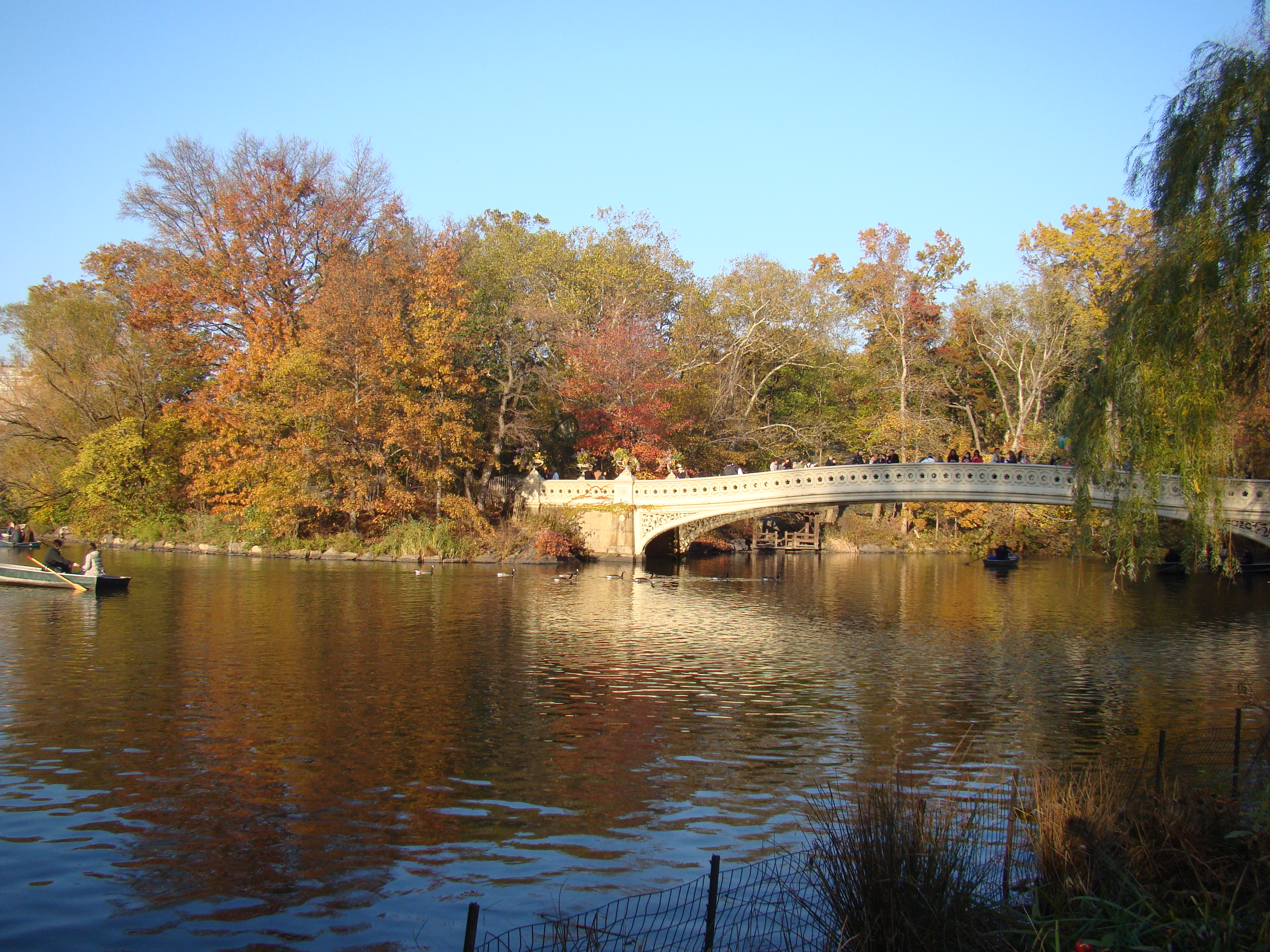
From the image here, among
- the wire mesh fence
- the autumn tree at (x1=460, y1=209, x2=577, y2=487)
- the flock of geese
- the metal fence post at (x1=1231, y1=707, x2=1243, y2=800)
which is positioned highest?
the autumn tree at (x1=460, y1=209, x2=577, y2=487)

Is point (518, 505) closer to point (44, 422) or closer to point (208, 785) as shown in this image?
point (44, 422)

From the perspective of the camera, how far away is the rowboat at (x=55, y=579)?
79.2ft

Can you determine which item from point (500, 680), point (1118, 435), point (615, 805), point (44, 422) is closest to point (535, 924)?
point (615, 805)

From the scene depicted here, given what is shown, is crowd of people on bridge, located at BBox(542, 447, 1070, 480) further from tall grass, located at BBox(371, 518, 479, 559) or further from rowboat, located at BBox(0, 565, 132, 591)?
rowboat, located at BBox(0, 565, 132, 591)

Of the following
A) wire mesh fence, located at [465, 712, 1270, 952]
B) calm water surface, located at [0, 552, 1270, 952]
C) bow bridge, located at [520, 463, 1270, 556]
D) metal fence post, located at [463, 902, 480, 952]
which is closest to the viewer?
metal fence post, located at [463, 902, 480, 952]

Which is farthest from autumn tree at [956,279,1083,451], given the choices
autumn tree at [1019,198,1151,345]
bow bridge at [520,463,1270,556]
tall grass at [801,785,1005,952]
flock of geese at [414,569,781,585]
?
tall grass at [801,785,1005,952]

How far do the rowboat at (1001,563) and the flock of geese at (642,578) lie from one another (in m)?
10.5

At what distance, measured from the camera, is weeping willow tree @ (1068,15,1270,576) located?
12.4 m

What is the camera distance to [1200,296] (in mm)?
12805

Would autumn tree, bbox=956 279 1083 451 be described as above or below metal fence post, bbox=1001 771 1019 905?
above

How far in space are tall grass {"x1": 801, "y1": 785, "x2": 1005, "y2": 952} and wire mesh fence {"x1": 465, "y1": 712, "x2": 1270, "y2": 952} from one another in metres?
0.27

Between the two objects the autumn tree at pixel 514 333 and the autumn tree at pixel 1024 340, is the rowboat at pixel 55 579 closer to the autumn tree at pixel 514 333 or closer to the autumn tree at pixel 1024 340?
the autumn tree at pixel 514 333

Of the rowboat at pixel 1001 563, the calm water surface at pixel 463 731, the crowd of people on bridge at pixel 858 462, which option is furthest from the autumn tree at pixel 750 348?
Answer: the calm water surface at pixel 463 731

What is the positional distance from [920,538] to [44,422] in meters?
40.8
